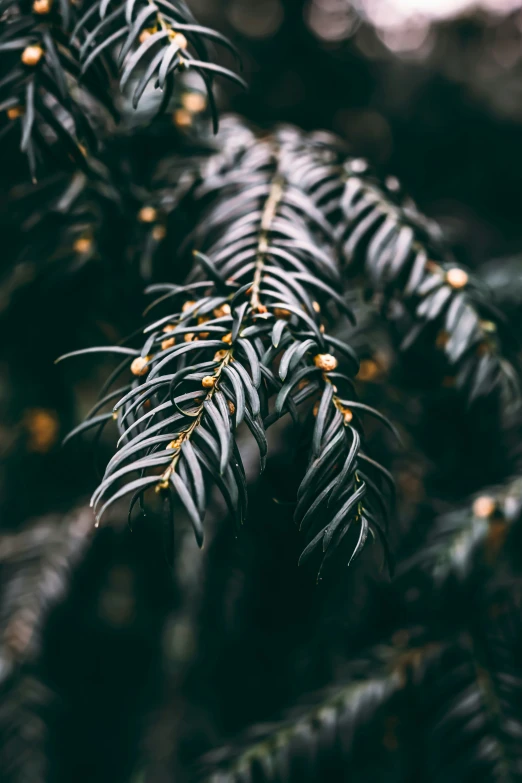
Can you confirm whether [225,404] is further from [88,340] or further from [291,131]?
[291,131]

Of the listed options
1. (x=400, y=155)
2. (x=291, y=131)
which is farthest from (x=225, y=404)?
(x=400, y=155)

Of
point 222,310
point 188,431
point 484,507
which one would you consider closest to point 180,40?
point 222,310

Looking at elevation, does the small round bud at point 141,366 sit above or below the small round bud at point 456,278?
below

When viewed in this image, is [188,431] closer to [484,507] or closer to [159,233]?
[159,233]

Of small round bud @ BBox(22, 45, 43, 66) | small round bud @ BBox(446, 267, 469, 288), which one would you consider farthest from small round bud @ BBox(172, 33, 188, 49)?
small round bud @ BBox(446, 267, 469, 288)

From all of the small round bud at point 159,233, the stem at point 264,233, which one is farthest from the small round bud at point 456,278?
the small round bud at point 159,233

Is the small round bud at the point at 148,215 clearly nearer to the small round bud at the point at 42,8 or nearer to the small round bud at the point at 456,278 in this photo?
the small round bud at the point at 42,8
